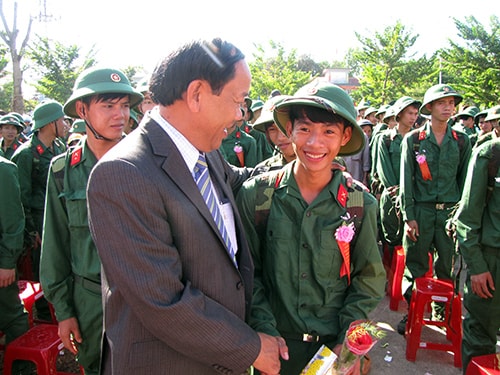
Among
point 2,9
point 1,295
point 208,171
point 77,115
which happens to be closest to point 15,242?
point 1,295

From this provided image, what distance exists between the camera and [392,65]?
2153cm

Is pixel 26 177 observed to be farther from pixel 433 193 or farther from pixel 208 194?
pixel 433 193

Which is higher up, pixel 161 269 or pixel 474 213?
pixel 161 269

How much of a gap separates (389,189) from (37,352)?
448cm

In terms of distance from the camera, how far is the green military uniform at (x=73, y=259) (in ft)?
7.72

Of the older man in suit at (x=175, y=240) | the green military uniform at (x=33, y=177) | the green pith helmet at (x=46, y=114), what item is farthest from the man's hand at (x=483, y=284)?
the green pith helmet at (x=46, y=114)

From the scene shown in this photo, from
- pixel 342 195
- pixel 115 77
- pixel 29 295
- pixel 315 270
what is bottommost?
pixel 29 295

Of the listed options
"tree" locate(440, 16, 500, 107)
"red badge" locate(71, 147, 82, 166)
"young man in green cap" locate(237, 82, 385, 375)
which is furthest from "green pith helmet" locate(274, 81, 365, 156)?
"tree" locate(440, 16, 500, 107)

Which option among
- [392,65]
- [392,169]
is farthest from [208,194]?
[392,65]

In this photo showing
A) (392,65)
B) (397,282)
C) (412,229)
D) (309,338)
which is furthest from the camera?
(392,65)

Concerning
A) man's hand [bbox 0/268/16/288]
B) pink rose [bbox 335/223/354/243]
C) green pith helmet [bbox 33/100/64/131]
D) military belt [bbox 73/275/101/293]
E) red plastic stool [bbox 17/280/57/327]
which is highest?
green pith helmet [bbox 33/100/64/131]

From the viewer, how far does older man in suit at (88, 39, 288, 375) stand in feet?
4.09

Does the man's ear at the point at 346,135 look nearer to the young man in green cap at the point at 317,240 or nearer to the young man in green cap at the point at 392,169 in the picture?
the young man in green cap at the point at 317,240

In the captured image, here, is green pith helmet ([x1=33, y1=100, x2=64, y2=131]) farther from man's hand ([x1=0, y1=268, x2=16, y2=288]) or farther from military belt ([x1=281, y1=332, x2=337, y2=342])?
military belt ([x1=281, y1=332, x2=337, y2=342])
